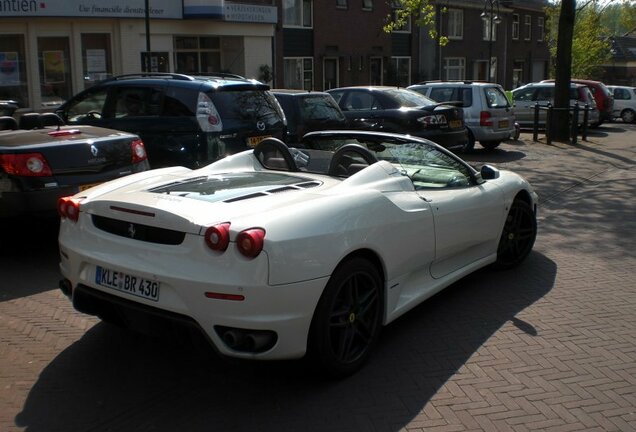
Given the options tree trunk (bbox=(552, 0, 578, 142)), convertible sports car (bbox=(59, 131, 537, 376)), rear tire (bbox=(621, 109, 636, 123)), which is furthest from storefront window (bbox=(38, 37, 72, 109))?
rear tire (bbox=(621, 109, 636, 123))

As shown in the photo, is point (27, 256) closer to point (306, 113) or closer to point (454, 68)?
point (306, 113)

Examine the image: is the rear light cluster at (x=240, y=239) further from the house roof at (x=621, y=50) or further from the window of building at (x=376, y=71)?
the house roof at (x=621, y=50)

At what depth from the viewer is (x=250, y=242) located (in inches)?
139

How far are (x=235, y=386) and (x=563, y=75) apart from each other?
16655 millimetres

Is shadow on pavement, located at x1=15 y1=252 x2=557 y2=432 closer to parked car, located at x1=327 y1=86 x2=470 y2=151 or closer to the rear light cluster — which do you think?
the rear light cluster

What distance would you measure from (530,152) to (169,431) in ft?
Answer: 47.7

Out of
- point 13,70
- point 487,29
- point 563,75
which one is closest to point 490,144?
point 563,75

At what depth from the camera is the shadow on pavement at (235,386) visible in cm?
365

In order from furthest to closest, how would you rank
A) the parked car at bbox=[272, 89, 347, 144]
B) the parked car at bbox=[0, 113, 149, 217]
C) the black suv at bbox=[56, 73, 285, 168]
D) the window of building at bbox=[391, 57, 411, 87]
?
the window of building at bbox=[391, 57, 411, 87] → the parked car at bbox=[272, 89, 347, 144] → the black suv at bbox=[56, 73, 285, 168] → the parked car at bbox=[0, 113, 149, 217]

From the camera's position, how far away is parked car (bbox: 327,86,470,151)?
13.4 meters

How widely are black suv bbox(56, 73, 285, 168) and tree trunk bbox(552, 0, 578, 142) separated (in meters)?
11.8

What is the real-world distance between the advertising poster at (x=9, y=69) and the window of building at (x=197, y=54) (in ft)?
18.4

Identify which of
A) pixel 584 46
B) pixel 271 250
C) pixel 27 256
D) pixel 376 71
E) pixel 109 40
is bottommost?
pixel 27 256

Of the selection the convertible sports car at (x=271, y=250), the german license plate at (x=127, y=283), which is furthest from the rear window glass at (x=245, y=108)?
the german license plate at (x=127, y=283)
